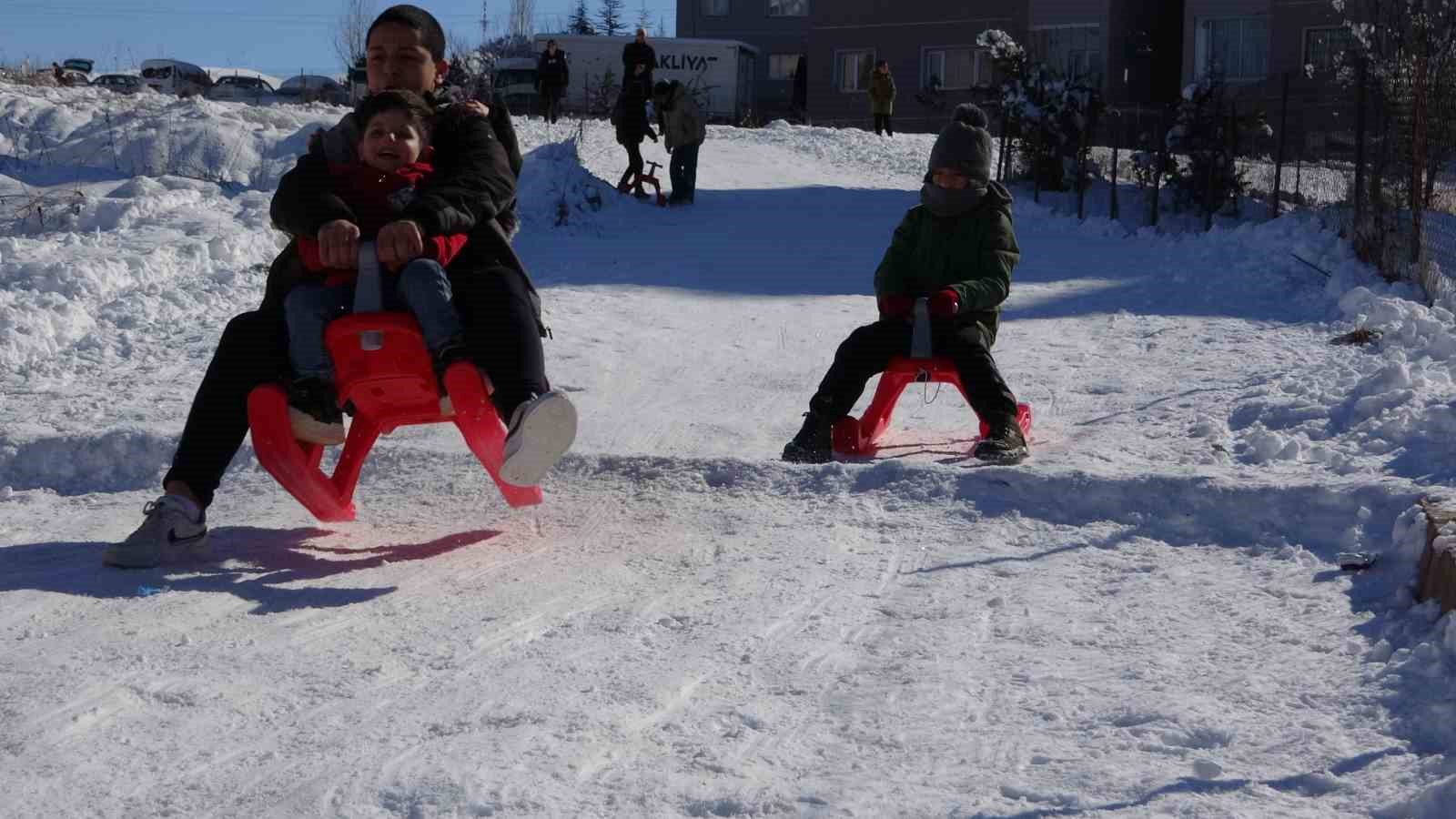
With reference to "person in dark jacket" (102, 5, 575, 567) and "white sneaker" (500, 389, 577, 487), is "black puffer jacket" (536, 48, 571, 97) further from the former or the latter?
"white sneaker" (500, 389, 577, 487)

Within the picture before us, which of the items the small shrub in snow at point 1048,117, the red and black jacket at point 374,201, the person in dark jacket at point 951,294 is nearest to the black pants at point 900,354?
the person in dark jacket at point 951,294

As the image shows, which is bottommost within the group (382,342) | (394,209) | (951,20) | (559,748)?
(559,748)

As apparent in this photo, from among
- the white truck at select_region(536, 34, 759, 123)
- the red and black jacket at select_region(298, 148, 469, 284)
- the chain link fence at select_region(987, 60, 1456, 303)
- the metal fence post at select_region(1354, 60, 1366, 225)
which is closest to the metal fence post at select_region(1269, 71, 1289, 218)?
the chain link fence at select_region(987, 60, 1456, 303)

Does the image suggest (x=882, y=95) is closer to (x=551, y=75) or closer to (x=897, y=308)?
(x=551, y=75)

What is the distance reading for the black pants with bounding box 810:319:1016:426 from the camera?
521 centimetres

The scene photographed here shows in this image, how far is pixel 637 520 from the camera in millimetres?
4234

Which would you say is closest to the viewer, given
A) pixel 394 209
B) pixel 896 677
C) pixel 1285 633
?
pixel 896 677

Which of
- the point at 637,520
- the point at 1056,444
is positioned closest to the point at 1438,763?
the point at 637,520

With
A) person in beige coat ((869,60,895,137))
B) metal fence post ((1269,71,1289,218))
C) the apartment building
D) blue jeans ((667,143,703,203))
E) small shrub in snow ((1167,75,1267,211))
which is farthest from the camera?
the apartment building

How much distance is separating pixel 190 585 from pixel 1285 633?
8.28 feet

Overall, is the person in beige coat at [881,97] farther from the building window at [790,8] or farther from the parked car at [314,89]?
the building window at [790,8]

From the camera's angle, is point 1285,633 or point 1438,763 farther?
point 1285,633

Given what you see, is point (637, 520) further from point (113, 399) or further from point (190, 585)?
point (113, 399)

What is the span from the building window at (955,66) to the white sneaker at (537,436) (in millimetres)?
33254
